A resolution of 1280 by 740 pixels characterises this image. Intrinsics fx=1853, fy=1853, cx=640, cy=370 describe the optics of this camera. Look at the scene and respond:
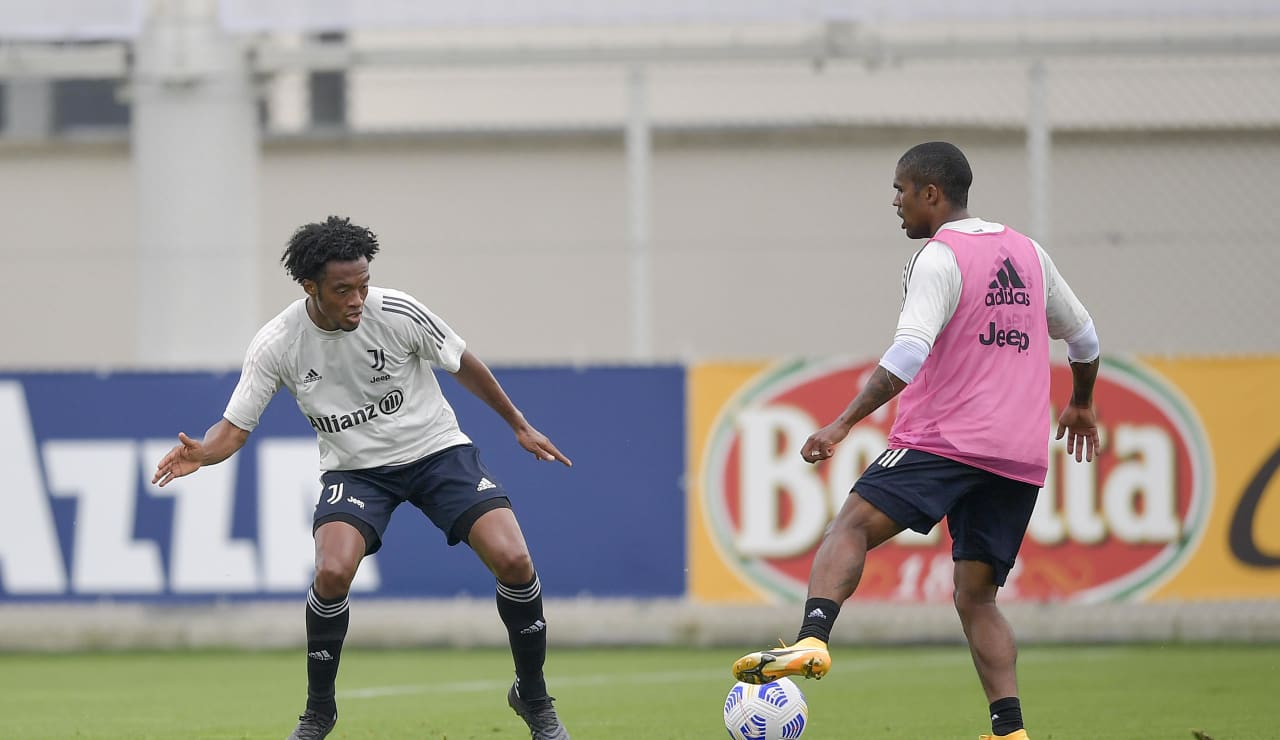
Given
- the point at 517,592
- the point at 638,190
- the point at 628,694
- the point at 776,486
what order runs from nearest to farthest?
the point at 517,592 < the point at 628,694 < the point at 776,486 < the point at 638,190

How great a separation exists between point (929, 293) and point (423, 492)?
211cm

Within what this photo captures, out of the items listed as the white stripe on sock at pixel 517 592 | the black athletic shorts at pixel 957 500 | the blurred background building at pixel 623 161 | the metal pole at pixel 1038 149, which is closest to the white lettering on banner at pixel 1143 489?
the blurred background building at pixel 623 161

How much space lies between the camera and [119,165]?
16.3m

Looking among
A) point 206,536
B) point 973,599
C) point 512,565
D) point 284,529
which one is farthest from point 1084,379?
point 206,536

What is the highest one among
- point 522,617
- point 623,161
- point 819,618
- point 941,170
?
point 623,161

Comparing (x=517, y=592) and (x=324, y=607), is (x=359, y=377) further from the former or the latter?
(x=517, y=592)

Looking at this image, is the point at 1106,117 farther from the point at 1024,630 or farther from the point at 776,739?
the point at 776,739

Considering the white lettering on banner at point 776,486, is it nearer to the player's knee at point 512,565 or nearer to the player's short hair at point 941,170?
the player's knee at point 512,565

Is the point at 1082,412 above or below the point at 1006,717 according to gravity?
above

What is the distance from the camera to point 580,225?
15.6 meters

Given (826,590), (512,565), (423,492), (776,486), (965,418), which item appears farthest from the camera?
(776,486)

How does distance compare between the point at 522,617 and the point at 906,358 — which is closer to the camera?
the point at 906,358

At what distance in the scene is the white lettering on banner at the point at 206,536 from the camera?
1121 cm

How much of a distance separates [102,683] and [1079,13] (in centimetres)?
748
